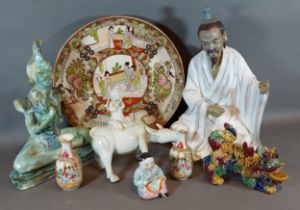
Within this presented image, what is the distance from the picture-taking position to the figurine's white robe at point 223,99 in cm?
173

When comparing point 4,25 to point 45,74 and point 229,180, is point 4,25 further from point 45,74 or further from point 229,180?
point 229,180

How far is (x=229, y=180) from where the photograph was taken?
5.34 ft

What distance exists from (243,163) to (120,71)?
75 centimetres

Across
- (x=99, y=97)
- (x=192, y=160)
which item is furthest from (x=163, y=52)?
(x=192, y=160)

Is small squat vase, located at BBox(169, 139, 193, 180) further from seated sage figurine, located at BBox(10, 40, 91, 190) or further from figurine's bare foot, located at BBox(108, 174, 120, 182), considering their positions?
seated sage figurine, located at BBox(10, 40, 91, 190)

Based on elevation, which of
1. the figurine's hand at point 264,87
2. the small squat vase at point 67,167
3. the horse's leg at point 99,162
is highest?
the figurine's hand at point 264,87

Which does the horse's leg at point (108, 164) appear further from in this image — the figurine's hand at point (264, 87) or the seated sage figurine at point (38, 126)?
the figurine's hand at point (264, 87)

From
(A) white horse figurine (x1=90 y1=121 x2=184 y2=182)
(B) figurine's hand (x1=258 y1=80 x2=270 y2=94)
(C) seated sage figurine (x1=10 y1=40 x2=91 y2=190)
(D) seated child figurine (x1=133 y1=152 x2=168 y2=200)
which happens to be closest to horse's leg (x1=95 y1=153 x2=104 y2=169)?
(A) white horse figurine (x1=90 y1=121 x2=184 y2=182)

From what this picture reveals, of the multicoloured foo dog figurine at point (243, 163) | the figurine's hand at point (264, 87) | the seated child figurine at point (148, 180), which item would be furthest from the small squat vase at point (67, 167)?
the figurine's hand at point (264, 87)

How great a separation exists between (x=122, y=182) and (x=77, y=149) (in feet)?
0.86

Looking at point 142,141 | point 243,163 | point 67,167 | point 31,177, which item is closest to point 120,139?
point 142,141

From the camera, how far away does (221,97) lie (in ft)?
5.86

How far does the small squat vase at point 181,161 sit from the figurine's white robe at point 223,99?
0.51 ft

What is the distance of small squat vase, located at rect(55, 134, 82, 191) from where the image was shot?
5.15 feet
